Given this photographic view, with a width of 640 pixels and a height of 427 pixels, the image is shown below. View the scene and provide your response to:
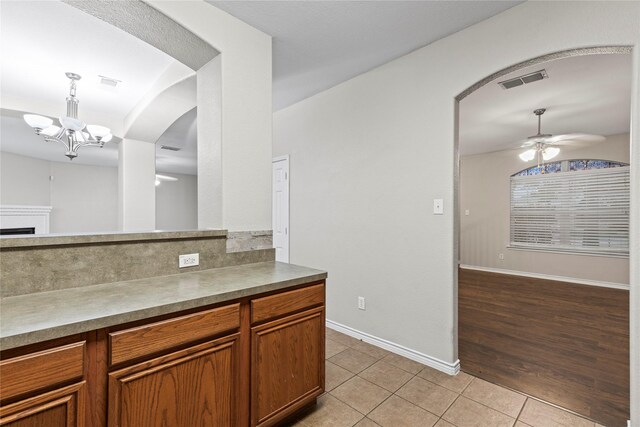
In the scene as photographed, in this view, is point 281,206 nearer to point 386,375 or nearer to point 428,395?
point 386,375

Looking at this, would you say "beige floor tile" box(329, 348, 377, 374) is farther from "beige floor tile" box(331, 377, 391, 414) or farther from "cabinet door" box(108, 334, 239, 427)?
"cabinet door" box(108, 334, 239, 427)

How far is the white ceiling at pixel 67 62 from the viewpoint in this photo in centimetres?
215

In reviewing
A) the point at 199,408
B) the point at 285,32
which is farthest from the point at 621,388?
the point at 285,32

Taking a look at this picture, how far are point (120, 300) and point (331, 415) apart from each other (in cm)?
142

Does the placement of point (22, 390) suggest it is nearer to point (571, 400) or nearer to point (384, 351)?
point (384, 351)

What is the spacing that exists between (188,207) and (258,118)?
29.4 ft

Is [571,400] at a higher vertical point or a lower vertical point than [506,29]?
lower

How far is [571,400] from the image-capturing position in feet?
6.54

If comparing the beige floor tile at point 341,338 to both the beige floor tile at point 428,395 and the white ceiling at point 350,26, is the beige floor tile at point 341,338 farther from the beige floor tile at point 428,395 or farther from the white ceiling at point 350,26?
the white ceiling at point 350,26

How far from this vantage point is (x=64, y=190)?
7.28 m

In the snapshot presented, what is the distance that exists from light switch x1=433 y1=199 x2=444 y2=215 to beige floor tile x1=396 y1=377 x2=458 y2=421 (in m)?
1.31

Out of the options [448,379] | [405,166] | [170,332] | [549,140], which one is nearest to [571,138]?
[549,140]

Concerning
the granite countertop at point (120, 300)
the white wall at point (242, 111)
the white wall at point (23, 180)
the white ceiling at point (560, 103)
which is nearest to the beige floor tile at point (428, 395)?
the granite countertop at point (120, 300)

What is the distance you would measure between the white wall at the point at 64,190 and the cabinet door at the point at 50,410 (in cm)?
722
